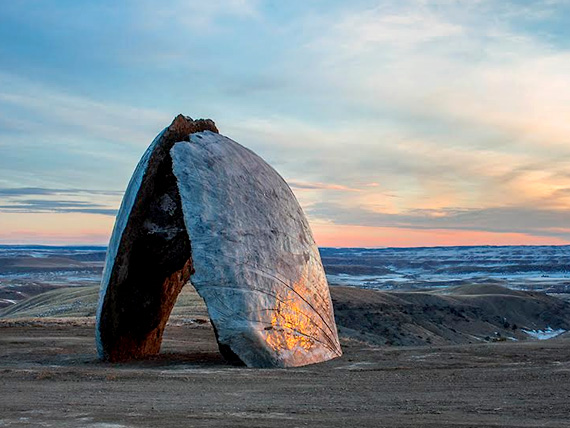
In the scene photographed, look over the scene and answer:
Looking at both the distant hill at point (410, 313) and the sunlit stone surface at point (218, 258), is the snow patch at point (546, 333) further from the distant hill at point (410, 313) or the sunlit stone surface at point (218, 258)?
the sunlit stone surface at point (218, 258)

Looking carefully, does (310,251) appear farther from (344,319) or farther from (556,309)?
(556,309)

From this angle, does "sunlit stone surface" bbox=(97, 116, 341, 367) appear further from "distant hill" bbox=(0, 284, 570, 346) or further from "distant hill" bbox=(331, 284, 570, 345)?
"distant hill" bbox=(331, 284, 570, 345)

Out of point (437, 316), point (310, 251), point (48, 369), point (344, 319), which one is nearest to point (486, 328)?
point (437, 316)

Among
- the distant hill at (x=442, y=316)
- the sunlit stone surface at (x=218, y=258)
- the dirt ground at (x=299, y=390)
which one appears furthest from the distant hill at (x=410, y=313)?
the dirt ground at (x=299, y=390)

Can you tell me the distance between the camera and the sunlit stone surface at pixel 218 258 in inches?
477

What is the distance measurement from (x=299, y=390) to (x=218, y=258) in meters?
3.29

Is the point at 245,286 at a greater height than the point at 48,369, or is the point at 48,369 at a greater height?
the point at 245,286

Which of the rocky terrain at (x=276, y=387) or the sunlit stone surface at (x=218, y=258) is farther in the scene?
the sunlit stone surface at (x=218, y=258)

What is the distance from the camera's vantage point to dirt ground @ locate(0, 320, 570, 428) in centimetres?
753

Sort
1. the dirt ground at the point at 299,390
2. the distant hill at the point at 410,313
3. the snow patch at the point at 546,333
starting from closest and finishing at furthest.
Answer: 1. the dirt ground at the point at 299,390
2. the distant hill at the point at 410,313
3. the snow patch at the point at 546,333

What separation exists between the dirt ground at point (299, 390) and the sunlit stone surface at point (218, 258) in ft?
1.94

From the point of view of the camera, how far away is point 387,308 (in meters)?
39.1

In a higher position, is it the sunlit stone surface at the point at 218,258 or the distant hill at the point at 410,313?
the sunlit stone surface at the point at 218,258

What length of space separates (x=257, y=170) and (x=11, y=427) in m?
8.17
